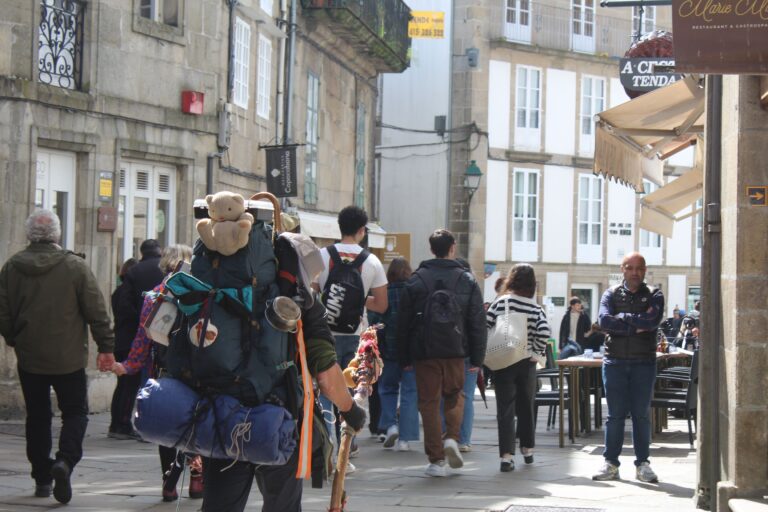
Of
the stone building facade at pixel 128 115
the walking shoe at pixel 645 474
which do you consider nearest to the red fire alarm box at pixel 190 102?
the stone building facade at pixel 128 115

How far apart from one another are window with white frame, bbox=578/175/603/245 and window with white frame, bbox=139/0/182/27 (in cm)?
2530

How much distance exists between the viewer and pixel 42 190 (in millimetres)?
13938

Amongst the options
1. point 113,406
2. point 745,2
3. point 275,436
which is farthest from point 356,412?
point 113,406

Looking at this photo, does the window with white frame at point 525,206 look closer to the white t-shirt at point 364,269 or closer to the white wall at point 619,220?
the white wall at point 619,220

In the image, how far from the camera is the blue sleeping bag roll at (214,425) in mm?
4773

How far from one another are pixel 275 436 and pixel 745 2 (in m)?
3.19

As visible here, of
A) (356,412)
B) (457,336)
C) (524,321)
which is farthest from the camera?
(524,321)

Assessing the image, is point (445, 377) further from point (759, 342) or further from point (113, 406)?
point (113, 406)

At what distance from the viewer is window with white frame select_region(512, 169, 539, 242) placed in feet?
128

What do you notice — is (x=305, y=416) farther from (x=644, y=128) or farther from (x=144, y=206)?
(x=144, y=206)

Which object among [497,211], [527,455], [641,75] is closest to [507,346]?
[527,455]

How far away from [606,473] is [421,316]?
5.78 feet

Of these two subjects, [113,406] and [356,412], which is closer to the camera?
[356,412]

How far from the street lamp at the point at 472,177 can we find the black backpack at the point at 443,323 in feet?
82.2
